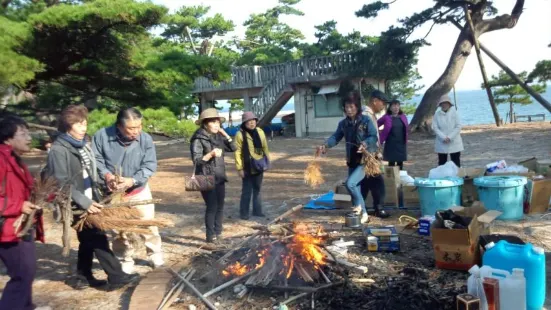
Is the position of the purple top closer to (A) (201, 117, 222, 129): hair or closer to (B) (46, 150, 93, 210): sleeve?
(A) (201, 117, 222, 129): hair

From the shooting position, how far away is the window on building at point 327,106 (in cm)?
2386

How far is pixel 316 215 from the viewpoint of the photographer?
25.0 ft

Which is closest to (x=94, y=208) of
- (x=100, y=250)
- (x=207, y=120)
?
(x=100, y=250)

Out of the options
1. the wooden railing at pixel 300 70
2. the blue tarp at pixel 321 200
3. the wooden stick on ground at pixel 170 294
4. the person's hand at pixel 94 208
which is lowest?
the wooden stick on ground at pixel 170 294

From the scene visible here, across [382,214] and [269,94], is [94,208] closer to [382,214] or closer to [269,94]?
[382,214]

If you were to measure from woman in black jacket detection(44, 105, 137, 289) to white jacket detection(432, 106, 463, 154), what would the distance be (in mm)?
5554

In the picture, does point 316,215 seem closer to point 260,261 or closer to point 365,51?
point 260,261

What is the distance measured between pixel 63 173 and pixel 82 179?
0.74 feet

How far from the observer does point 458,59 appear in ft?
64.5

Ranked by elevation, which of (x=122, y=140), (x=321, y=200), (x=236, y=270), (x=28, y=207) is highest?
(x=122, y=140)

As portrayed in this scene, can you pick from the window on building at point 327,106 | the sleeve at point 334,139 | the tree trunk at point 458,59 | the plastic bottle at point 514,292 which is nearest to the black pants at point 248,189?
the sleeve at point 334,139

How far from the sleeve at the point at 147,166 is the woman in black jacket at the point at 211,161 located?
0.95 m

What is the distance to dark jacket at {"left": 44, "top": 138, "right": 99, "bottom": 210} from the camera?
4.33 m

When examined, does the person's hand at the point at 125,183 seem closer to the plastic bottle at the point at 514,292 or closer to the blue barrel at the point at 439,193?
the plastic bottle at the point at 514,292
